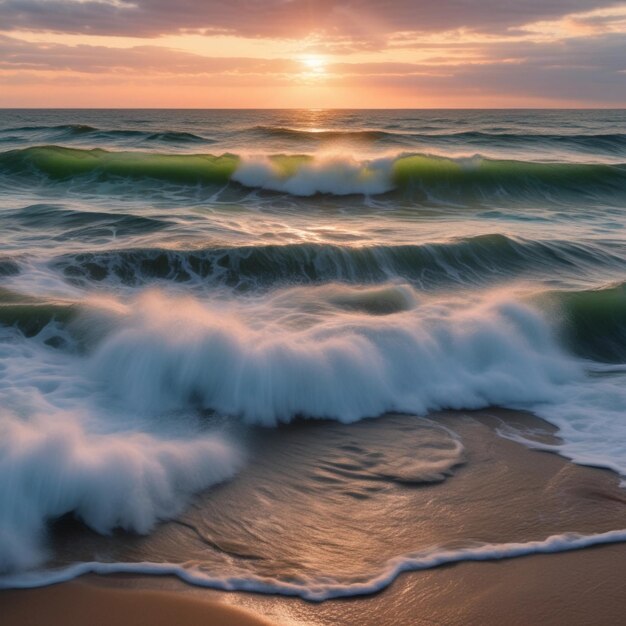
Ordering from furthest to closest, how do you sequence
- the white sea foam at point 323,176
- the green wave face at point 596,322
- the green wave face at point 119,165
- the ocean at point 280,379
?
the green wave face at point 119,165 → the white sea foam at point 323,176 → the green wave face at point 596,322 → the ocean at point 280,379

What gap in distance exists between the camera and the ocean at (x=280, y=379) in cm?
373

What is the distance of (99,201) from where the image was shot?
13641 mm

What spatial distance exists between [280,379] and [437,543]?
2.20m

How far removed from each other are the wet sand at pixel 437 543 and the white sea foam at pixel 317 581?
44 mm

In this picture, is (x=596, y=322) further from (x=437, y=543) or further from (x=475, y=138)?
(x=475, y=138)

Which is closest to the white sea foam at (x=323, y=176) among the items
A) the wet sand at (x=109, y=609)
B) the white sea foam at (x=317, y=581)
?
the white sea foam at (x=317, y=581)

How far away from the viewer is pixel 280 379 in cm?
564

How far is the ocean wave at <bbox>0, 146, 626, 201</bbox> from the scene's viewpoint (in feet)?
51.4

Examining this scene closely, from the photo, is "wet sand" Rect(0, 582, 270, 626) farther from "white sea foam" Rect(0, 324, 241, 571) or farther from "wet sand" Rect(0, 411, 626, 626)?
"white sea foam" Rect(0, 324, 241, 571)

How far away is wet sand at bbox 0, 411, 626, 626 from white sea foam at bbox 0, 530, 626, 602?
4 centimetres

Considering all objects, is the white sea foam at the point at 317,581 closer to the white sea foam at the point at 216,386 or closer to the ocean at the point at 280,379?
the ocean at the point at 280,379

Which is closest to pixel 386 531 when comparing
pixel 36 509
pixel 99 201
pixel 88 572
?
pixel 88 572

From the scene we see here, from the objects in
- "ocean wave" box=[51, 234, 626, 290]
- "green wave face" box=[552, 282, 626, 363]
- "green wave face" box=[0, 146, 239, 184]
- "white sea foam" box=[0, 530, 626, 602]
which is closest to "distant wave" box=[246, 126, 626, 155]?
"green wave face" box=[0, 146, 239, 184]

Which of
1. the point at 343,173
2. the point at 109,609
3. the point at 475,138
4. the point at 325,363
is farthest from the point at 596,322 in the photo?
the point at 475,138
